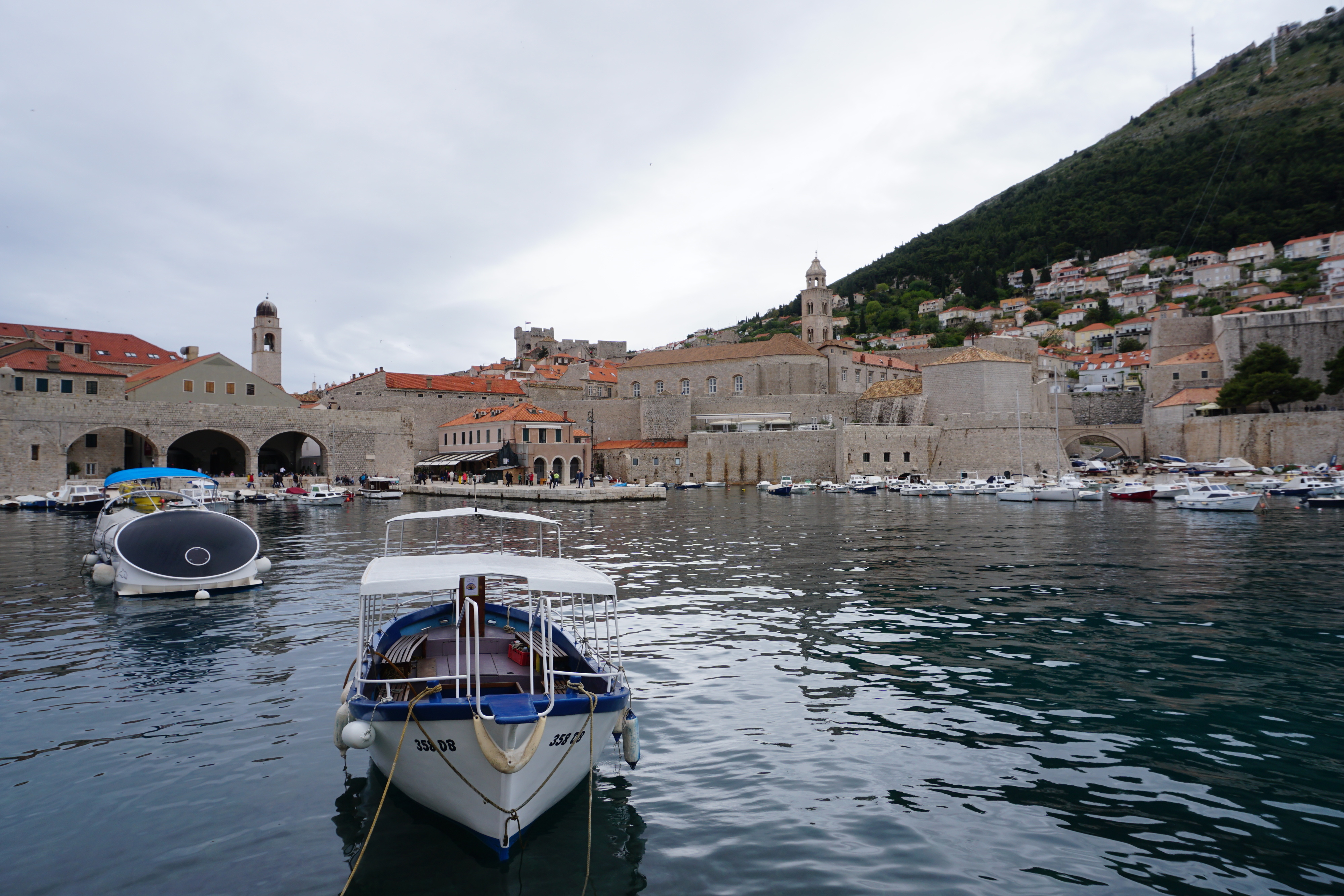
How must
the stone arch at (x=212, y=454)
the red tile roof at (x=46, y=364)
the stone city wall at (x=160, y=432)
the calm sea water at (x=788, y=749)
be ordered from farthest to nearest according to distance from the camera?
1. the stone arch at (x=212, y=454)
2. the red tile roof at (x=46, y=364)
3. the stone city wall at (x=160, y=432)
4. the calm sea water at (x=788, y=749)

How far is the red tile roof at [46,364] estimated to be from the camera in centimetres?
3375

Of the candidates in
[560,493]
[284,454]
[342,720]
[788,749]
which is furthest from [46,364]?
[788,749]

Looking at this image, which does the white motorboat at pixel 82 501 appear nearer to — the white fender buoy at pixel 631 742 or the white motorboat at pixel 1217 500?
the white fender buoy at pixel 631 742

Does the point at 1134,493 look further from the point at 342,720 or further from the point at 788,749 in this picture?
the point at 342,720

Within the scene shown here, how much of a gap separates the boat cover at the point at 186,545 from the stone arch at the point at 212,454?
28.7 meters

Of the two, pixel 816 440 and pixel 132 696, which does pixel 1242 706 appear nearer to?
pixel 132 696

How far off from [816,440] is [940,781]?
4240 cm

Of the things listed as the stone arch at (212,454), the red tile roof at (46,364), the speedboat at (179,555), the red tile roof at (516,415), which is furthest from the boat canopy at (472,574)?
the red tile roof at (46,364)

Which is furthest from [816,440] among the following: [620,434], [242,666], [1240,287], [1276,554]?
[1240,287]

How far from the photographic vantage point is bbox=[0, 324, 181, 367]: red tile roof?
43.5 m

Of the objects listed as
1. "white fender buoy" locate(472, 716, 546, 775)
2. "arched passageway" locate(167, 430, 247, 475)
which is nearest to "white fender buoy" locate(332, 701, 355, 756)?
"white fender buoy" locate(472, 716, 546, 775)

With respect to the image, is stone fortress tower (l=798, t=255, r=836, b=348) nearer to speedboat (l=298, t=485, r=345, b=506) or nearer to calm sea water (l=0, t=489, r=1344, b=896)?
speedboat (l=298, t=485, r=345, b=506)

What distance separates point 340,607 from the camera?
11.1m

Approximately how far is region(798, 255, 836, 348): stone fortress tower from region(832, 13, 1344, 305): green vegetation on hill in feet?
130
